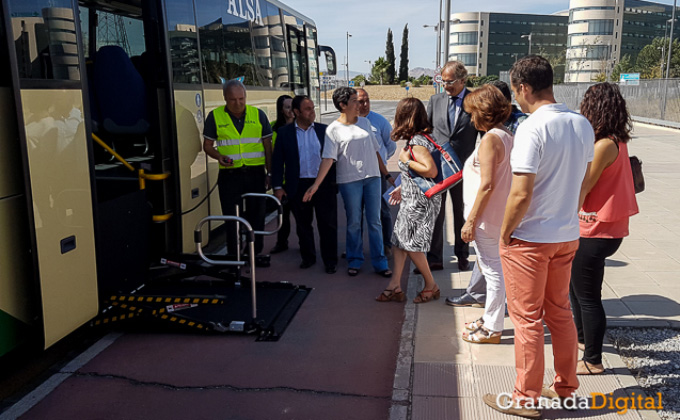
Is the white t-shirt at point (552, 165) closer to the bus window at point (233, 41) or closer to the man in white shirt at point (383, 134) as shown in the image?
the man in white shirt at point (383, 134)

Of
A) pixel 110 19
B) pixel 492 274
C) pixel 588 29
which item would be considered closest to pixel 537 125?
pixel 492 274

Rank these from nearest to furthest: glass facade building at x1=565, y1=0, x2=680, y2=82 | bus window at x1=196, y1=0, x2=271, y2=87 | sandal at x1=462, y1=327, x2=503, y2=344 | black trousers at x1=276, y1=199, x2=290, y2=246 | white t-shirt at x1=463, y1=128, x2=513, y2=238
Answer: white t-shirt at x1=463, y1=128, x2=513, y2=238
sandal at x1=462, y1=327, x2=503, y2=344
bus window at x1=196, y1=0, x2=271, y2=87
black trousers at x1=276, y1=199, x2=290, y2=246
glass facade building at x1=565, y1=0, x2=680, y2=82

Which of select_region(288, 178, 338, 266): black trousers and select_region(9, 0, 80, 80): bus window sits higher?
select_region(9, 0, 80, 80): bus window

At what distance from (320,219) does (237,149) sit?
45.9 inches

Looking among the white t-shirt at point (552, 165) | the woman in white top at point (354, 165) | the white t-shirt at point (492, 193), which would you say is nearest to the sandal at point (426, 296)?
the woman in white top at point (354, 165)

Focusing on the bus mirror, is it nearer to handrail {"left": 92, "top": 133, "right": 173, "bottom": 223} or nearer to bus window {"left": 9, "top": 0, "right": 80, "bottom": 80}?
handrail {"left": 92, "top": 133, "right": 173, "bottom": 223}

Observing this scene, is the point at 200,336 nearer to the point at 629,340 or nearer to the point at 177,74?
the point at 177,74

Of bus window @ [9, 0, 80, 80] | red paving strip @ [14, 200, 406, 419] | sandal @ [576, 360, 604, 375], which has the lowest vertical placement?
red paving strip @ [14, 200, 406, 419]

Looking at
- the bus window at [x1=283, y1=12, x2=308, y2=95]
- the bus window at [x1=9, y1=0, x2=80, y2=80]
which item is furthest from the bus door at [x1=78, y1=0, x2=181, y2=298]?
the bus window at [x1=283, y1=12, x2=308, y2=95]

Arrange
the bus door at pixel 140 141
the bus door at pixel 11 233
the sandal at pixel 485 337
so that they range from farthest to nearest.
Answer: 1. the bus door at pixel 140 141
2. the sandal at pixel 485 337
3. the bus door at pixel 11 233

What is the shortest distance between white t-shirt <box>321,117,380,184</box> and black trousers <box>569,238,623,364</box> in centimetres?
273

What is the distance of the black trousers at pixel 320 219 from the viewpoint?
21.7ft

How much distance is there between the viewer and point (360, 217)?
256 inches

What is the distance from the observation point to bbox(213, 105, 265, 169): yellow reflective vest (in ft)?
20.8
